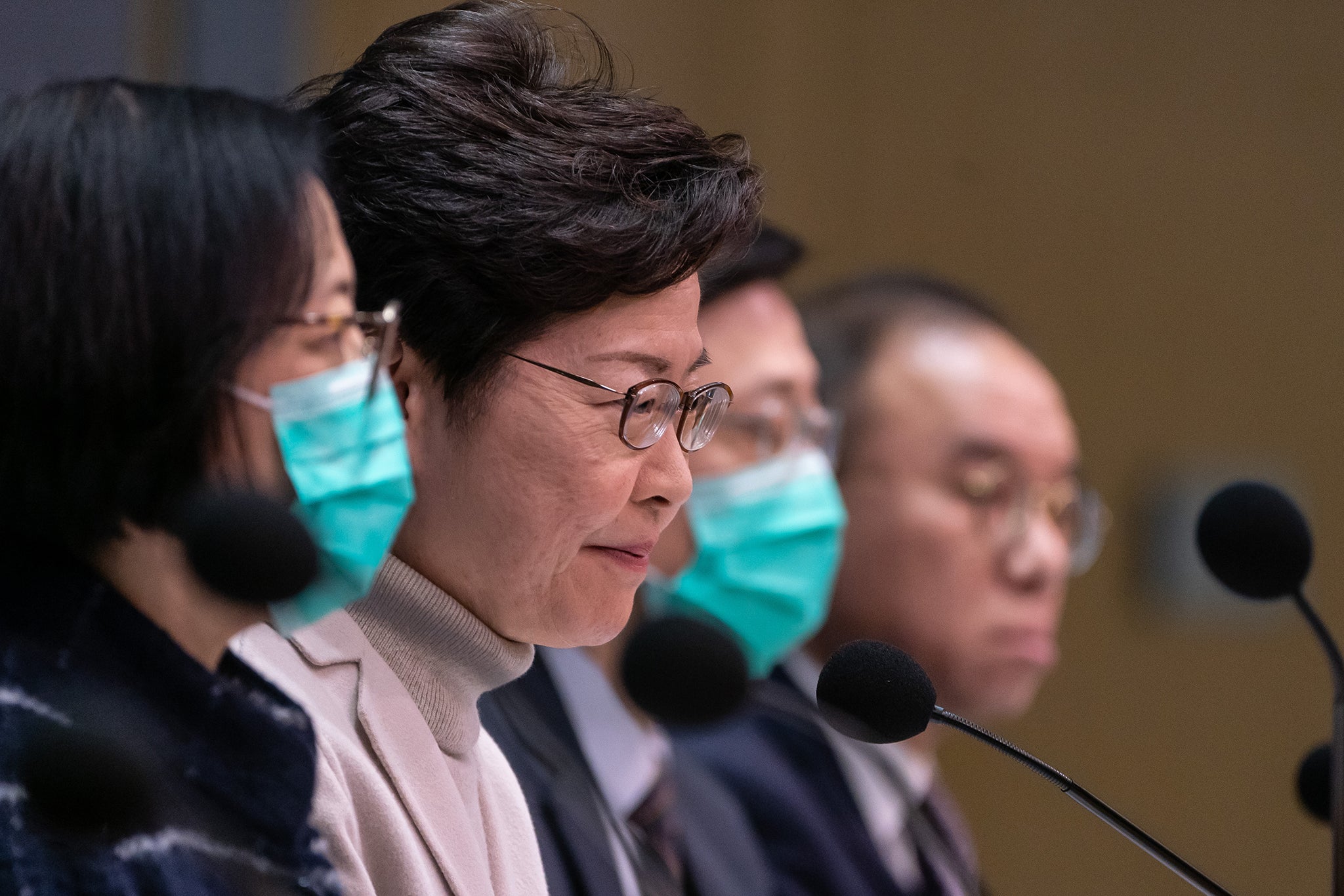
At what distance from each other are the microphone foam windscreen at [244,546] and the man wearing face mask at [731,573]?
2.42 ft

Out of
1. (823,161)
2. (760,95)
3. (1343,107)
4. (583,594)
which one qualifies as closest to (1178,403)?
(1343,107)

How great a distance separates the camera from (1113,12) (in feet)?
12.3

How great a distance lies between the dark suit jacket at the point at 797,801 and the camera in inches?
91.7

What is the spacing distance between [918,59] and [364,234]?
2.71 m

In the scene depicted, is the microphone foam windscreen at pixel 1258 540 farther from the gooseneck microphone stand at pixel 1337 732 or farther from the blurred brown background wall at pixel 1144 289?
the blurred brown background wall at pixel 1144 289

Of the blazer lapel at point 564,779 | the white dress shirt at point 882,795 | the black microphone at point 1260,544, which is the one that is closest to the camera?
the black microphone at point 1260,544


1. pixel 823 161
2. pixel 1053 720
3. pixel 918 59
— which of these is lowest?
pixel 1053 720

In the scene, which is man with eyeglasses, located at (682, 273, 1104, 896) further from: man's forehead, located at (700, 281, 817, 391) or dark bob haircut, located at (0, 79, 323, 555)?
dark bob haircut, located at (0, 79, 323, 555)

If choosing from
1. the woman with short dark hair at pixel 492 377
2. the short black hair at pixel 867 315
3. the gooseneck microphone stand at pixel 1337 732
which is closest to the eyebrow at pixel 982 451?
the short black hair at pixel 867 315

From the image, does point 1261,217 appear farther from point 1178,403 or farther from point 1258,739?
point 1258,739

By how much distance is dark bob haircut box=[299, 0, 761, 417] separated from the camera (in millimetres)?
1204

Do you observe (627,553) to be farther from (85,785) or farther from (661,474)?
(85,785)

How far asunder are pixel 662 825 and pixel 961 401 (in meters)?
0.90

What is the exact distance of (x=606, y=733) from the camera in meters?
1.90
